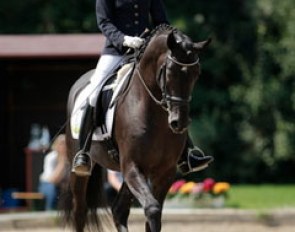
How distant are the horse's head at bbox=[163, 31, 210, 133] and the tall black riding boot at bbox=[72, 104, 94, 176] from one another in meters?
1.50

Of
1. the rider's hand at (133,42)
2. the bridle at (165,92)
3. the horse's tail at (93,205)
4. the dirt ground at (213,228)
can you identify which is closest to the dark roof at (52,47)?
the dirt ground at (213,228)

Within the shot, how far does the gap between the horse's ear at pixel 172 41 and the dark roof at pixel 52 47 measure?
807 cm

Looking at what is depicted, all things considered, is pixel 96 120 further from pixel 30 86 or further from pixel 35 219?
pixel 30 86

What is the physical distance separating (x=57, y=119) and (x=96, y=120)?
30.0 ft

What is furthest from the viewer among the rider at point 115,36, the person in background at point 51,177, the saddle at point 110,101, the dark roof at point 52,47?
the dark roof at point 52,47

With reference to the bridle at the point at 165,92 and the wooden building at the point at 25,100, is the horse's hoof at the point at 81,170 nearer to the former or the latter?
the bridle at the point at 165,92

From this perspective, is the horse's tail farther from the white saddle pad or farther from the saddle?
the saddle

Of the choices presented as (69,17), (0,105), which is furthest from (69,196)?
(69,17)

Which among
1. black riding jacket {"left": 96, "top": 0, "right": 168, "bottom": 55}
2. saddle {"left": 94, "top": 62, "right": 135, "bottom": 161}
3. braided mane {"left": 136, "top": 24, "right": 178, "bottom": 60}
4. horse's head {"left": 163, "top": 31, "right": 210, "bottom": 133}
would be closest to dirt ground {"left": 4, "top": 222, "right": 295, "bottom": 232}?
saddle {"left": 94, "top": 62, "right": 135, "bottom": 161}

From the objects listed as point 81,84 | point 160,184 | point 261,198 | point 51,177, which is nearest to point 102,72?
point 81,84

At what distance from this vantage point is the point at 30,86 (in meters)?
18.2

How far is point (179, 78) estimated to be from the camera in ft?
24.5

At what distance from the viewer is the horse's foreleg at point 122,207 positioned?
8.78 meters

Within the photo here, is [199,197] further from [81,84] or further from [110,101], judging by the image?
[110,101]
